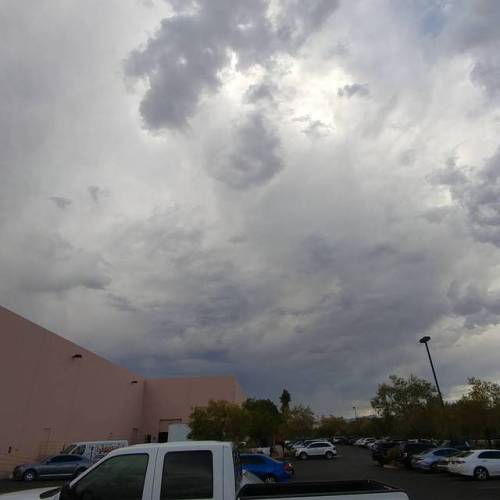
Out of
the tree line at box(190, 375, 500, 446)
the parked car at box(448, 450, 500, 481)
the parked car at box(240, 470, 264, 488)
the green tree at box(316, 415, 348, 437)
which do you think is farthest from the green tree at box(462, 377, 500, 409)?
the green tree at box(316, 415, 348, 437)

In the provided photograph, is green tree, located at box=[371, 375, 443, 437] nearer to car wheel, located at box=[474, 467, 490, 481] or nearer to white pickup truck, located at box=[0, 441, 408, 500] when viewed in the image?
car wheel, located at box=[474, 467, 490, 481]

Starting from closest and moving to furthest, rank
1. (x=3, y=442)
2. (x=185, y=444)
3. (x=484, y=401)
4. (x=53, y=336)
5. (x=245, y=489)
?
(x=185, y=444), (x=245, y=489), (x=3, y=442), (x=53, y=336), (x=484, y=401)

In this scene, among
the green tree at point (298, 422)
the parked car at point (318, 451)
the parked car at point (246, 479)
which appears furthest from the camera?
Result: the green tree at point (298, 422)

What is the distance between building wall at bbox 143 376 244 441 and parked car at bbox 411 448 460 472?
3359 cm

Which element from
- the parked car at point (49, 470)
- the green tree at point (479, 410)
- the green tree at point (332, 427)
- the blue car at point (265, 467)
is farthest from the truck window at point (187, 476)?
the green tree at point (332, 427)

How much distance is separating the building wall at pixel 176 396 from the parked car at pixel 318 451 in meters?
12.7

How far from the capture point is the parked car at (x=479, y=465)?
22672 millimetres

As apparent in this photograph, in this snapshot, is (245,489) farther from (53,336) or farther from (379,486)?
(53,336)

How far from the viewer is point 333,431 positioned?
13725 cm

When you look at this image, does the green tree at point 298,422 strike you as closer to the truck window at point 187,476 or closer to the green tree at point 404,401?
A: the green tree at point 404,401

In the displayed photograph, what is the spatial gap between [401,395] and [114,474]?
63596mm

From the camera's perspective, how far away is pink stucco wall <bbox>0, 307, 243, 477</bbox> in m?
Answer: 30.5

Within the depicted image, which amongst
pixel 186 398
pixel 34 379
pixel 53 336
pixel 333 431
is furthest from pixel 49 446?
pixel 333 431

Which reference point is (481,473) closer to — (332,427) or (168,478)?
Answer: (168,478)
